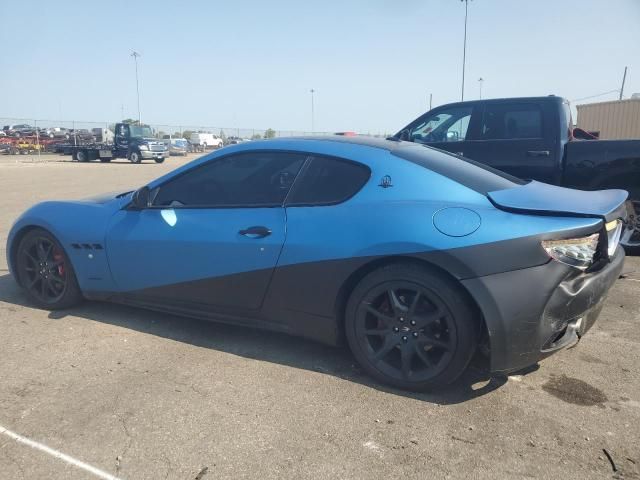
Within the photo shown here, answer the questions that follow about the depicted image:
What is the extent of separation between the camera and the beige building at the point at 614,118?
73.4 feet

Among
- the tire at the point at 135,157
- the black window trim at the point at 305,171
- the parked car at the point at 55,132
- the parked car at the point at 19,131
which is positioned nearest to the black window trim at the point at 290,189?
the black window trim at the point at 305,171

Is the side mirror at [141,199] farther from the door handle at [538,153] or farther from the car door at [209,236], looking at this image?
the door handle at [538,153]

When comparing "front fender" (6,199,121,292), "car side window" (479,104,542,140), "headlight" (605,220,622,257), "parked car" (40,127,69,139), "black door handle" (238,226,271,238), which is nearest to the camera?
"headlight" (605,220,622,257)

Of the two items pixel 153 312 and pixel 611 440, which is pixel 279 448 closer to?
pixel 611 440

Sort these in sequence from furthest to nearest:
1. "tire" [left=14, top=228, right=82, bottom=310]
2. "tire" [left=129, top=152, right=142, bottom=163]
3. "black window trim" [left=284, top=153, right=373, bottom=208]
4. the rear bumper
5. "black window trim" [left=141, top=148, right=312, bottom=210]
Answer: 1. "tire" [left=129, top=152, right=142, bottom=163]
2. "tire" [left=14, top=228, right=82, bottom=310]
3. "black window trim" [left=141, top=148, right=312, bottom=210]
4. "black window trim" [left=284, top=153, right=373, bottom=208]
5. the rear bumper

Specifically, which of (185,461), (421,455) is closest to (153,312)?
(185,461)

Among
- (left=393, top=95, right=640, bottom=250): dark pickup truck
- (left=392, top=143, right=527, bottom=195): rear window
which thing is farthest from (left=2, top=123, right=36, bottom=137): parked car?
(left=392, top=143, right=527, bottom=195): rear window

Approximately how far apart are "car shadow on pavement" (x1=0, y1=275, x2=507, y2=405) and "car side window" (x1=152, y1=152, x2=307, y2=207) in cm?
98

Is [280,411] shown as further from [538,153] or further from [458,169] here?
[538,153]

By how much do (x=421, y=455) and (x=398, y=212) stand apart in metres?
1.32

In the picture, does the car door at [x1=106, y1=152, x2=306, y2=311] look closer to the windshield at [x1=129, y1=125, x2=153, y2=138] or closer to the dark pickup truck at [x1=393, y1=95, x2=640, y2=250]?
the dark pickup truck at [x1=393, y1=95, x2=640, y2=250]

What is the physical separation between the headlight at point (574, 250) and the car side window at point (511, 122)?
4.19m

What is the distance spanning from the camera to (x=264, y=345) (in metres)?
3.73

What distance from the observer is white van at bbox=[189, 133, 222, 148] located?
6425 centimetres
